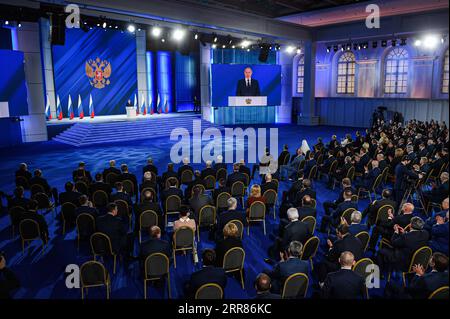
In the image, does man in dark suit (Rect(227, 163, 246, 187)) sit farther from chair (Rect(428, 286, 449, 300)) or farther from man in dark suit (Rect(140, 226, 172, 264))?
chair (Rect(428, 286, 449, 300))

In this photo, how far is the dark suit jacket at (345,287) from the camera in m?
4.22

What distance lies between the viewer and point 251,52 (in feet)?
93.7

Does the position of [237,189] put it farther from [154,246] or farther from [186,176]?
[154,246]

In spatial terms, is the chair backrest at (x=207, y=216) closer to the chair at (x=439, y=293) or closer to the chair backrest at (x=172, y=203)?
the chair backrest at (x=172, y=203)

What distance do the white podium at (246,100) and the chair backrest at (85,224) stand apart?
18.4 metres

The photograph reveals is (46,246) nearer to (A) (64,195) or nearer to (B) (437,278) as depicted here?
(A) (64,195)

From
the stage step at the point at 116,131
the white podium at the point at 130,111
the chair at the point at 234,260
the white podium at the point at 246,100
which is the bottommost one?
the chair at the point at 234,260

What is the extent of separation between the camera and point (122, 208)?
7453 millimetres

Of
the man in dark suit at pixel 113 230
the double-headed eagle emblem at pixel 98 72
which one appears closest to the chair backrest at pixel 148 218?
the man in dark suit at pixel 113 230

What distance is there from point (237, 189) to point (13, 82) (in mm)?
14109

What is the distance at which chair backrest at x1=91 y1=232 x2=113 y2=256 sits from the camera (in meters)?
5.77
